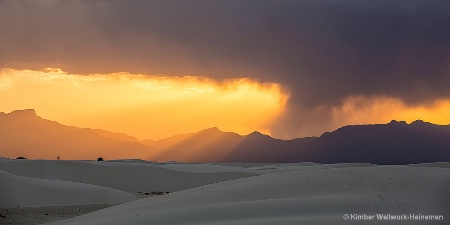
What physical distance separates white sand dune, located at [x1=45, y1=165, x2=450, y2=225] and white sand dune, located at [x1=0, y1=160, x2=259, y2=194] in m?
25.7

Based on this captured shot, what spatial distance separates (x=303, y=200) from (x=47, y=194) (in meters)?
17.1

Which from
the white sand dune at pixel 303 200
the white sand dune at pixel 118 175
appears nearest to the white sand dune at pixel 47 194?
the white sand dune at pixel 118 175

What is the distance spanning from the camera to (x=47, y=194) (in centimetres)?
2631

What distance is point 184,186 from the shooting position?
42.1m

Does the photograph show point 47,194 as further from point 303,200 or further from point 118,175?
point 303,200

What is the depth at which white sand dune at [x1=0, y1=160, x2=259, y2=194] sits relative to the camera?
132 ft

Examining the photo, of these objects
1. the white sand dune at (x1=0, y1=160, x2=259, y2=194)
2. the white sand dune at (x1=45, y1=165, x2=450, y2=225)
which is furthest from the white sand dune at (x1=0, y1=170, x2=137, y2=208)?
the white sand dune at (x1=45, y1=165, x2=450, y2=225)

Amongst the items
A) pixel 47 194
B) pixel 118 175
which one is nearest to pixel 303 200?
pixel 47 194

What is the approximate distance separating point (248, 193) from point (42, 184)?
1601 cm

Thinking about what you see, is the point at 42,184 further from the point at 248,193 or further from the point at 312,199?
the point at 312,199

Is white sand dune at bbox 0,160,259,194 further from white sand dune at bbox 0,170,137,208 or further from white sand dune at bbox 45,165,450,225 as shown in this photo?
white sand dune at bbox 45,165,450,225

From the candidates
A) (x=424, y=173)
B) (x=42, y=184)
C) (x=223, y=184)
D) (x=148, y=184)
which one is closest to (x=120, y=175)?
(x=148, y=184)

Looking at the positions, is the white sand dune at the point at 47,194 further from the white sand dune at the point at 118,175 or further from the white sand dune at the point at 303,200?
the white sand dune at the point at 303,200

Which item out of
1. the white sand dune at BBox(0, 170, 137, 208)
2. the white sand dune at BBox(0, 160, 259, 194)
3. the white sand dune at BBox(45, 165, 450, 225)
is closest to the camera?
the white sand dune at BBox(45, 165, 450, 225)
